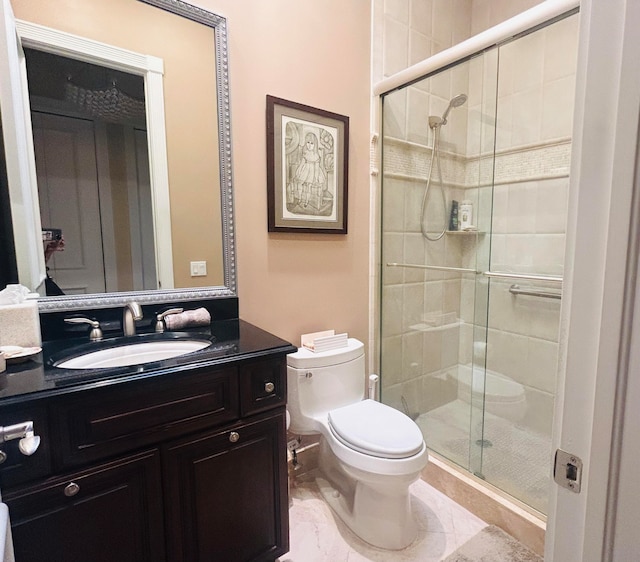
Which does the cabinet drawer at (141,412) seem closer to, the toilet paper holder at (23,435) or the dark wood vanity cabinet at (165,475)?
the dark wood vanity cabinet at (165,475)

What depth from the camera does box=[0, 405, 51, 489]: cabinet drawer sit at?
797 mm

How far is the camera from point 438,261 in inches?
86.7

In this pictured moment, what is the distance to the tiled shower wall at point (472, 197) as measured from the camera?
1.91m

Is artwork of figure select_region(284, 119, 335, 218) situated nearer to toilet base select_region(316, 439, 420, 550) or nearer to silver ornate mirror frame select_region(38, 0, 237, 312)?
silver ornate mirror frame select_region(38, 0, 237, 312)

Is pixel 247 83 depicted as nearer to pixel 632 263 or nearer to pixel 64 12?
pixel 64 12

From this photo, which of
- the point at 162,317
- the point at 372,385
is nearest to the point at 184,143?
the point at 162,317

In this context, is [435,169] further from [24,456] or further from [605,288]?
[24,456]

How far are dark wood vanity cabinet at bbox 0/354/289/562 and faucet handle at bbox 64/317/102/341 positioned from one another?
0.44 meters

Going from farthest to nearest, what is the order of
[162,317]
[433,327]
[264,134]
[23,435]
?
[433,327], [264,134], [162,317], [23,435]

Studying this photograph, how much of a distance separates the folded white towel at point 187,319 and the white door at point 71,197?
262 millimetres

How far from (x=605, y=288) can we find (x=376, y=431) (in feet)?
4.00

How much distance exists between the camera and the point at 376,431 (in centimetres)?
146

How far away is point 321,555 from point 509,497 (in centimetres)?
84

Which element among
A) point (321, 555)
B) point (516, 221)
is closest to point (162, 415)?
point (321, 555)
